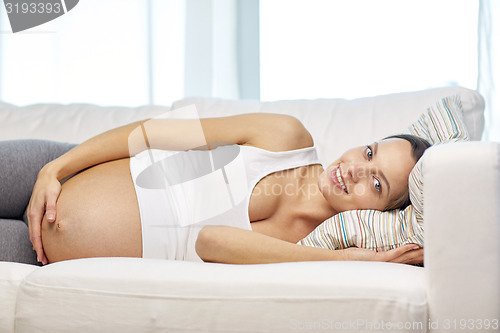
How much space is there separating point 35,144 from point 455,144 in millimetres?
1150

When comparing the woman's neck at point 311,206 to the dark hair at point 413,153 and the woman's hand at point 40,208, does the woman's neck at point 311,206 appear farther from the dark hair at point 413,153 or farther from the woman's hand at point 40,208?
the woman's hand at point 40,208

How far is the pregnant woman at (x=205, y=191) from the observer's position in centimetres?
129

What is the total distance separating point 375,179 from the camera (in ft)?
4.23

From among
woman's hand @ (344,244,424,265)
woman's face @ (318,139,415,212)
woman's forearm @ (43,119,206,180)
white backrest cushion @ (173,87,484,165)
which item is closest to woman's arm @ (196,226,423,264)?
woman's hand @ (344,244,424,265)

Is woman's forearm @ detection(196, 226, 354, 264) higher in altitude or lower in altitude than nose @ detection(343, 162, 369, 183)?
lower

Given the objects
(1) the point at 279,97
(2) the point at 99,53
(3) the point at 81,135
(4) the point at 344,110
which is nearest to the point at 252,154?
(4) the point at 344,110

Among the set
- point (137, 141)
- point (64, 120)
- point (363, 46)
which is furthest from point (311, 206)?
point (363, 46)

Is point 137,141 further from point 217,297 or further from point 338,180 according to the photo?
point 217,297

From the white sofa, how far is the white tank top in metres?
0.32

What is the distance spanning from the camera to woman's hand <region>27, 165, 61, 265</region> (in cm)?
133

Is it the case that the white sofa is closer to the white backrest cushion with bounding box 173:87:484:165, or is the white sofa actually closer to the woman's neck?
the woman's neck

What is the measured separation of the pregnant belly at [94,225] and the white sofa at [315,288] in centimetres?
27

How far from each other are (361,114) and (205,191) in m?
0.58

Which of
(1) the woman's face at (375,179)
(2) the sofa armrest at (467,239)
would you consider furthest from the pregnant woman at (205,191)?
(2) the sofa armrest at (467,239)
